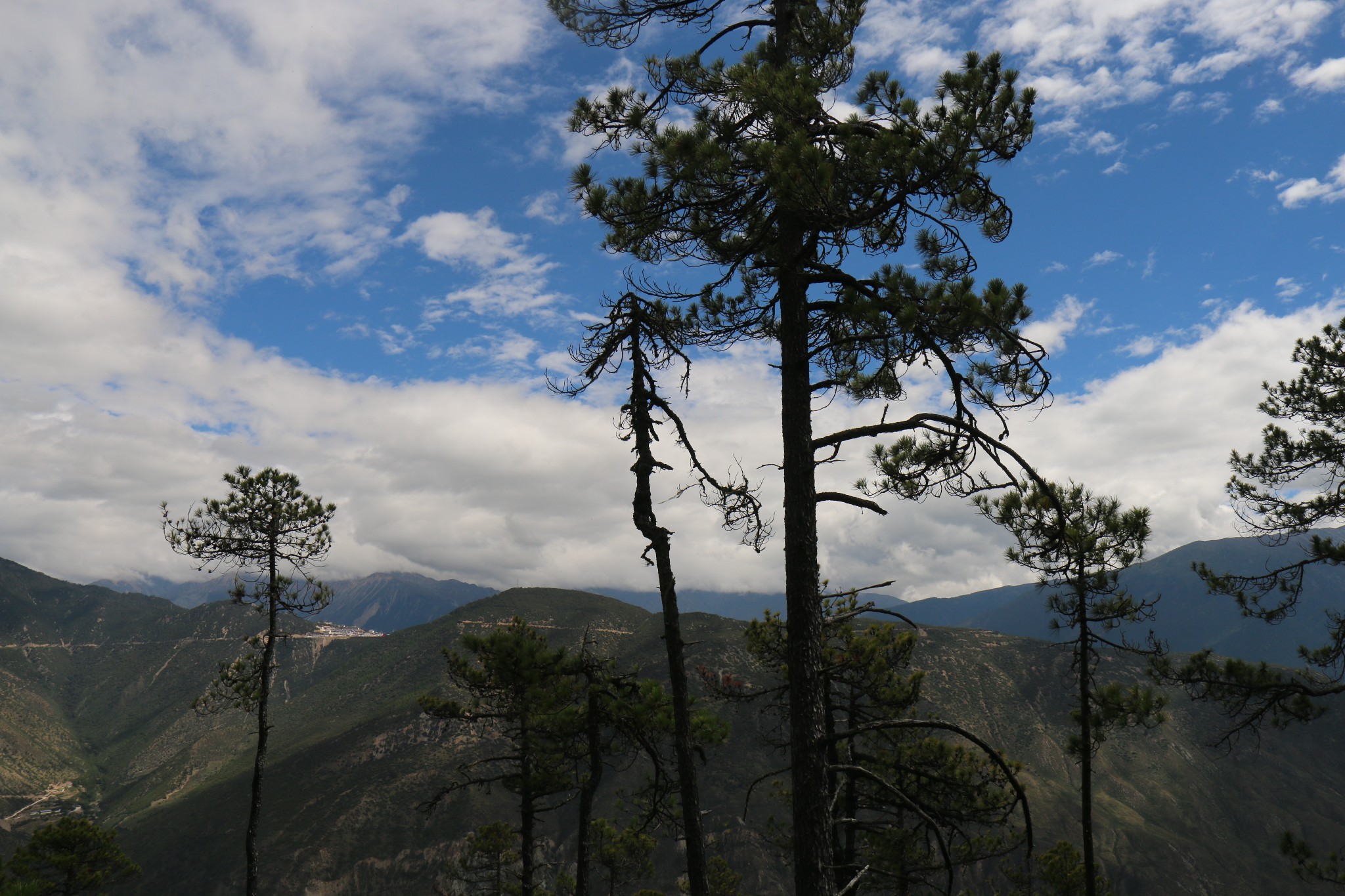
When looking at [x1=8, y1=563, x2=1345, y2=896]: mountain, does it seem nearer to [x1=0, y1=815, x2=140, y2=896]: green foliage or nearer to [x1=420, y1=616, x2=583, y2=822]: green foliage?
[x1=0, y1=815, x2=140, y2=896]: green foliage

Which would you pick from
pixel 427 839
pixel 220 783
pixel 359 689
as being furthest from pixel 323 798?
pixel 359 689

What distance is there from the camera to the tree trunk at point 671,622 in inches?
430

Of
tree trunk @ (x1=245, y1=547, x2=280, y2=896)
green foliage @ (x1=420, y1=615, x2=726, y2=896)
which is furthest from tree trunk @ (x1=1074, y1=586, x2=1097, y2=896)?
tree trunk @ (x1=245, y1=547, x2=280, y2=896)

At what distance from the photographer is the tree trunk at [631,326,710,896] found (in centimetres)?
1092

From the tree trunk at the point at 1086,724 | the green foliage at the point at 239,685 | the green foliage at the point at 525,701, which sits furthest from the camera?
the green foliage at the point at 239,685

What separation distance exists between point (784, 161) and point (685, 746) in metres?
8.65

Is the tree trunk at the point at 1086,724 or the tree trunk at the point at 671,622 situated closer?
the tree trunk at the point at 671,622

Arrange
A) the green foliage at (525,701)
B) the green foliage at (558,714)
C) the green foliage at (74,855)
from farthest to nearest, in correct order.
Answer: the green foliage at (74,855), the green foliage at (525,701), the green foliage at (558,714)

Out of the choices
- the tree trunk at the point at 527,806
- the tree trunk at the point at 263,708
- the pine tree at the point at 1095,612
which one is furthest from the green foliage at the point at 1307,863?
the tree trunk at the point at 263,708

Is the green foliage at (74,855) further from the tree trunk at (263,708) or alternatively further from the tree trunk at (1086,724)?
the tree trunk at (1086,724)

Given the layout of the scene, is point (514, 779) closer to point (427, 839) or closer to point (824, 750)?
point (824, 750)

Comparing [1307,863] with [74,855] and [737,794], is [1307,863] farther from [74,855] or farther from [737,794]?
[737,794]

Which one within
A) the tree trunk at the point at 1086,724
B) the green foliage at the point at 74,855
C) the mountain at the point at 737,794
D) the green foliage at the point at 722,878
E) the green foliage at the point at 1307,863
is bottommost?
the mountain at the point at 737,794

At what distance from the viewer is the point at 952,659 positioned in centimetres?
16425
